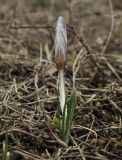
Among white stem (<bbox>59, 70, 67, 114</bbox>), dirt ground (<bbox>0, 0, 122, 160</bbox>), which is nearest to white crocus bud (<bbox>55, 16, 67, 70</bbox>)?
white stem (<bbox>59, 70, 67, 114</bbox>)

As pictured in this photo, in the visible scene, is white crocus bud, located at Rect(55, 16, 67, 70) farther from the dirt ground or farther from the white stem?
the dirt ground

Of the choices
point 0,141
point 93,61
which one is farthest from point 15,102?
point 93,61

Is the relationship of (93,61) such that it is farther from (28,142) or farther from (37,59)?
(28,142)

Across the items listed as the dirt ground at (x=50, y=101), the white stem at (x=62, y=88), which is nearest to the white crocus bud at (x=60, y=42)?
the white stem at (x=62, y=88)

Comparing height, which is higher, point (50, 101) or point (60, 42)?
point (60, 42)

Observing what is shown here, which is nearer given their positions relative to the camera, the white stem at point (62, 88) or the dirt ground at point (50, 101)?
the dirt ground at point (50, 101)

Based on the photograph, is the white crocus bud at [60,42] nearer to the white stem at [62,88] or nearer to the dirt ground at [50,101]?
the white stem at [62,88]

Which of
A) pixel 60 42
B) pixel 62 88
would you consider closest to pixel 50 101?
pixel 62 88

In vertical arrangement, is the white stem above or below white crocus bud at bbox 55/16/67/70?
below

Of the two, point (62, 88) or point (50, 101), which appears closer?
point (62, 88)

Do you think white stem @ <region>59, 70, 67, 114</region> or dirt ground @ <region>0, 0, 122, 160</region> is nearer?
dirt ground @ <region>0, 0, 122, 160</region>

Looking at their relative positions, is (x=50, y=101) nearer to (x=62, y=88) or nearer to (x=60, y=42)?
(x=62, y=88)
